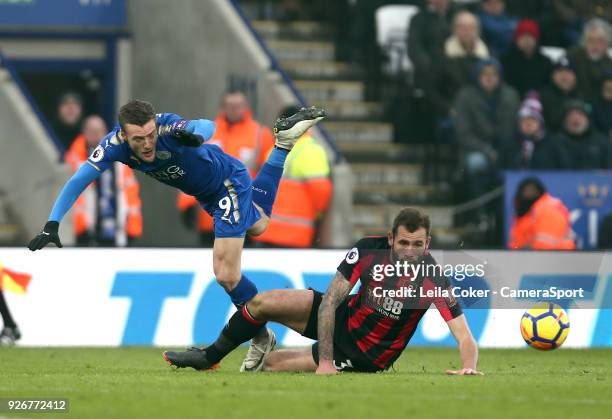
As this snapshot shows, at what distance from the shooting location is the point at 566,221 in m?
17.6

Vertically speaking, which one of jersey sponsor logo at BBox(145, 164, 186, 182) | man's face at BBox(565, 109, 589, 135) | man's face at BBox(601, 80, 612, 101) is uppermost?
man's face at BBox(601, 80, 612, 101)

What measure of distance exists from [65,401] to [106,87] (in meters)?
13.0

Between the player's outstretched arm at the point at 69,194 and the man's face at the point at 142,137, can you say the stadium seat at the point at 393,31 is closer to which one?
the man's face at the point at 142,137

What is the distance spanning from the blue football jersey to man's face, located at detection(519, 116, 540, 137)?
24.9 feet

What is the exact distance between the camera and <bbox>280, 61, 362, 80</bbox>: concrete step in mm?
22266

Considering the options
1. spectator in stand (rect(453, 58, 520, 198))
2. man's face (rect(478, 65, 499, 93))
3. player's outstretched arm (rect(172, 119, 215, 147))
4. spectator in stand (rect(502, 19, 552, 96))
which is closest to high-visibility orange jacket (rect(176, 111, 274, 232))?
spectator in stand (rect(453, 58, 520, 198))

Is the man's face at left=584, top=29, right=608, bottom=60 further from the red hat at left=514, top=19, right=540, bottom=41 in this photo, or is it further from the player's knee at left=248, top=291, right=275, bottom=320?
the player's knee at left=248, top=291, right=275, bottom=320

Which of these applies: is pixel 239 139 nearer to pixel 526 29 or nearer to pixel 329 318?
pixel 526 29

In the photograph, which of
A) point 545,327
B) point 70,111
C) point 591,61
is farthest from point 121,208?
point 545,327

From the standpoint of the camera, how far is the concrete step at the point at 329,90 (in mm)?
21891

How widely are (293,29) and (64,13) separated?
322 cm

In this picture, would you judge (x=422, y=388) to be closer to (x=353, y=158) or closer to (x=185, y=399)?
(x=185, y=399)

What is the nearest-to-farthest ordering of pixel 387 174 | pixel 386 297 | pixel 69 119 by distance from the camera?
pixel 386 297, pixel 69 119, pixel 387 174

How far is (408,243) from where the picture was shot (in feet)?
36.2
